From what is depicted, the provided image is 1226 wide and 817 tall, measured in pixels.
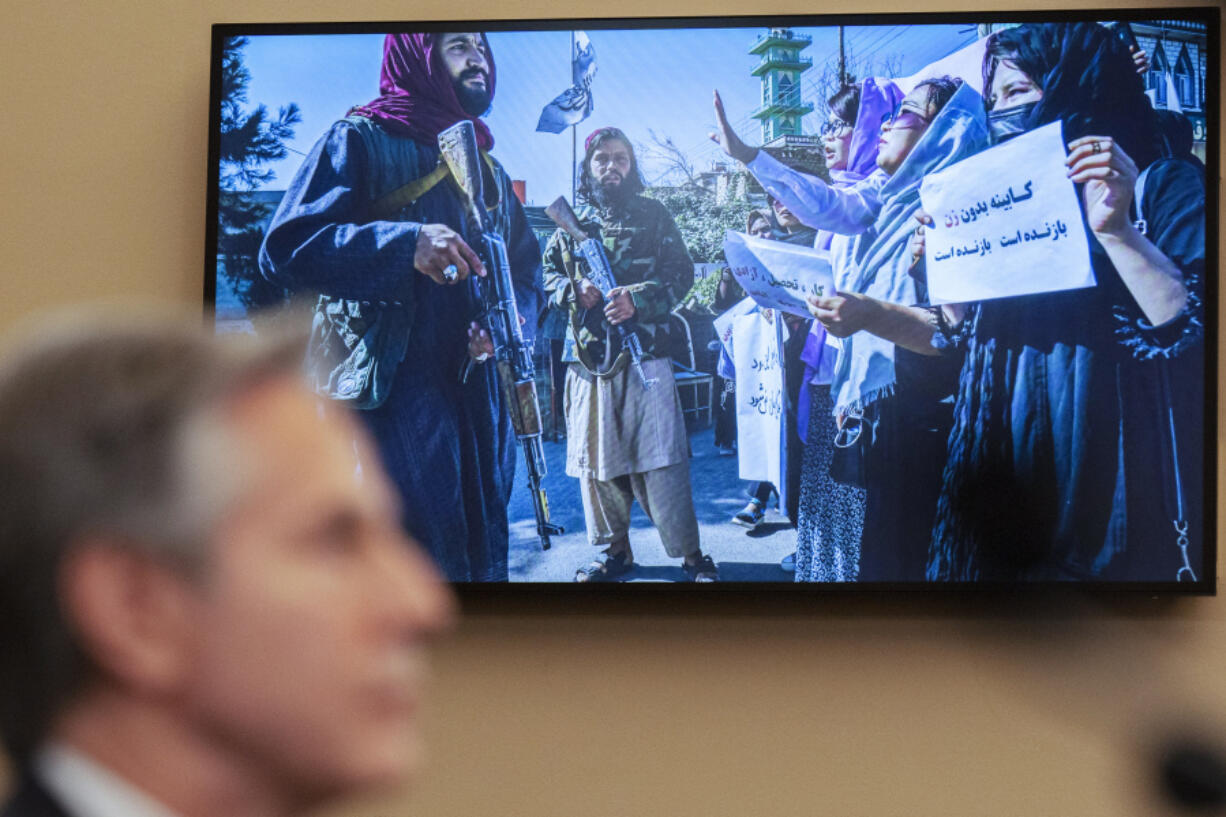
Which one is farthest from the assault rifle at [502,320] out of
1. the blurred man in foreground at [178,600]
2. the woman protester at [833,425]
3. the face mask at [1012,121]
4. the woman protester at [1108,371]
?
the blurred man in foreground at [178,600]

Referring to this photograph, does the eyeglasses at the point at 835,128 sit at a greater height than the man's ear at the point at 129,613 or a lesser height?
greater

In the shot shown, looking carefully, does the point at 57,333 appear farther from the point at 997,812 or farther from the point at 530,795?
the point at 997,812

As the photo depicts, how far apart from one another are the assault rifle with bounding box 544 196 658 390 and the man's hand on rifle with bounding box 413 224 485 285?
0.20 m

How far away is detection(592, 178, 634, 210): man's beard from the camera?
9.22ft

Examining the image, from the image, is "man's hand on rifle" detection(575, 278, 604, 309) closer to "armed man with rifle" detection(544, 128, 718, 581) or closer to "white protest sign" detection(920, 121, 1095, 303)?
"armed man with rifle" detection(544, 128, 718, 581)

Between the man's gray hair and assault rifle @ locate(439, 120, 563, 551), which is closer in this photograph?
the man's gray hair

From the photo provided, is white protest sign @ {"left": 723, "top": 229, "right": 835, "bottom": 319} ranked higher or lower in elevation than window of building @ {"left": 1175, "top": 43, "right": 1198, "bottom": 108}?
lower

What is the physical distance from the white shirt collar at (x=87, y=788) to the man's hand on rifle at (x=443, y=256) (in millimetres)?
2145

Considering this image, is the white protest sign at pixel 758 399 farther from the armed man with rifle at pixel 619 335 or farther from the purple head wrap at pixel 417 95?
the purple head wrap at pixel 417 95

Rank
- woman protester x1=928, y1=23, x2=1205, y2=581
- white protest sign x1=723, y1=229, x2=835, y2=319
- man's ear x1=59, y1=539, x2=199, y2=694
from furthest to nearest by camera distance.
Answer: white protest sign x1=723, y1=229, x2=835, y2=319 < woman protester x1=928, y1=23, x2=1205, y2=581 < man's ear x1=59, y1=539, x2=199, y2=694

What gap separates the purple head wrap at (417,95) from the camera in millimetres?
2830

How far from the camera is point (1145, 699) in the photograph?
0.81 meters

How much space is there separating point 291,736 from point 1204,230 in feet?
8.11

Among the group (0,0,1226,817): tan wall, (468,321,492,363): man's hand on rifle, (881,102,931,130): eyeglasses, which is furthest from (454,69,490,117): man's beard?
(881,102,931,130): eyeglasses
